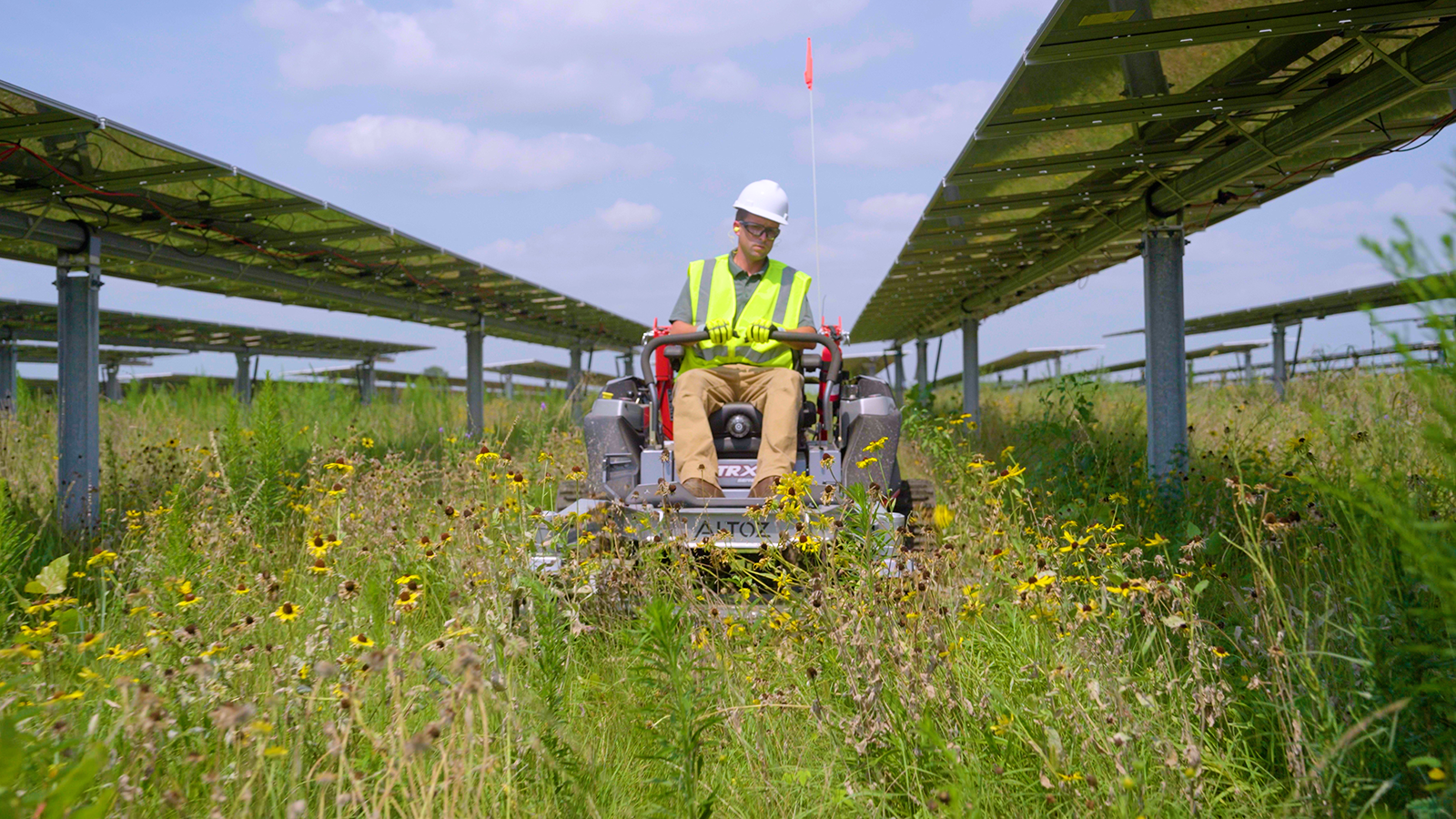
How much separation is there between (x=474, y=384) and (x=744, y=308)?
1142 cm

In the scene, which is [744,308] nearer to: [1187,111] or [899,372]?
[1187,111]

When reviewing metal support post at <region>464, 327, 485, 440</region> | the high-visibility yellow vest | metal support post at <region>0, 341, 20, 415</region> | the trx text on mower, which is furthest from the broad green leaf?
metal support post at <region>0, 341, 20, 415</region>

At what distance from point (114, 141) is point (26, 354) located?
84.8 feet

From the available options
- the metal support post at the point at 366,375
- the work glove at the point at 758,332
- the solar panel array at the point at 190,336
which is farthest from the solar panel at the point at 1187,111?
the metal support post at the point at 366,375

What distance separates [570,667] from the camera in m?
3.58

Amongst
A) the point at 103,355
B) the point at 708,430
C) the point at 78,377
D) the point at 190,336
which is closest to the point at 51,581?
the point at 708,430

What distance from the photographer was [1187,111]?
18.1ft

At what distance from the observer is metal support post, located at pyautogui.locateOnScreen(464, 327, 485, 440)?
50.6 ft

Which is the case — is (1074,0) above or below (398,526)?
above

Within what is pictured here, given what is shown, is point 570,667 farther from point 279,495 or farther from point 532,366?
point 532,366

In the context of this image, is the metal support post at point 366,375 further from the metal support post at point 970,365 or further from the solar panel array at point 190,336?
the metal support post at point 970,365

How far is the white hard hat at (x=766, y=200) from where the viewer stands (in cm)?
592

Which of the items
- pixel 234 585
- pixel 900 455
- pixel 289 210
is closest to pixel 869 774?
pixel 234 585

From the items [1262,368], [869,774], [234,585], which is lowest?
[869,774]
